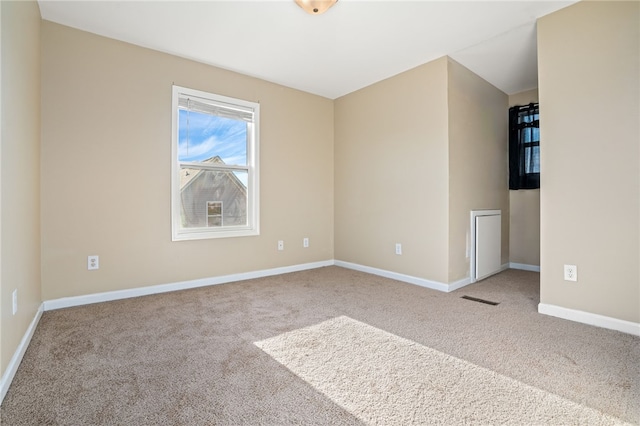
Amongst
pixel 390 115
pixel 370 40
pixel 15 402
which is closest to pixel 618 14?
pixel 370 40

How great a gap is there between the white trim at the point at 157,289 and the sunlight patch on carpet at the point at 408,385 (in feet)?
5.16

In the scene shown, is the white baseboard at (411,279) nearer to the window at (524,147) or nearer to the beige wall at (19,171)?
the window at (524,147)

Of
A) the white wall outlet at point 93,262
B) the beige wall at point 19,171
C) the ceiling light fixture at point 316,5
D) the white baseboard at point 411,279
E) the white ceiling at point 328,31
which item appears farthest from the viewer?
the white baseboard at point 411,279

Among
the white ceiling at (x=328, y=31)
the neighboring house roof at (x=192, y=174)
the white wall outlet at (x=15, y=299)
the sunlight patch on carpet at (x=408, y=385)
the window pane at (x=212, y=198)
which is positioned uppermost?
the white ceiling at (x=328, y=31)

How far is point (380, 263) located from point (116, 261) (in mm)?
2781

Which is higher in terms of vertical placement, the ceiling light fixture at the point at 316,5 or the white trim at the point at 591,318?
the ceiling light fixture at the point at 316,5

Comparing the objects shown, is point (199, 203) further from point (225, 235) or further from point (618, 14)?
point (618, 14)

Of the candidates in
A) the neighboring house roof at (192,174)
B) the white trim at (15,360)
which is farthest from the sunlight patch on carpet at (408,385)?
the neighboring house roof at (192,174)

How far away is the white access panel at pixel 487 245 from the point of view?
345 centimetres

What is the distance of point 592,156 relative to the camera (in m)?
2.18

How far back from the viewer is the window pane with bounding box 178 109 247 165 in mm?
3180

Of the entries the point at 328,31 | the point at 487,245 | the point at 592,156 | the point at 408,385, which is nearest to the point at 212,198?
the point at 328,31

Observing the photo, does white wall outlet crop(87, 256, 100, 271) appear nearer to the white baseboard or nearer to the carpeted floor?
the carpeted floor

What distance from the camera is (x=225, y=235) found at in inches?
134
